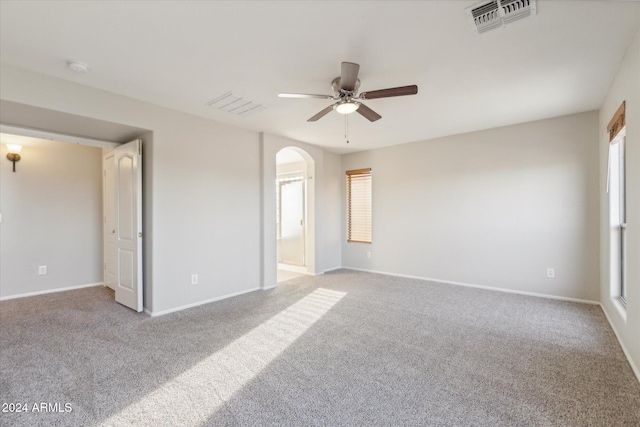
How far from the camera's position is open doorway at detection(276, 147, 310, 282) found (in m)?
6.68

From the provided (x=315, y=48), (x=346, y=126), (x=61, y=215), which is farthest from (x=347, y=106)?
(x=61, y=215)

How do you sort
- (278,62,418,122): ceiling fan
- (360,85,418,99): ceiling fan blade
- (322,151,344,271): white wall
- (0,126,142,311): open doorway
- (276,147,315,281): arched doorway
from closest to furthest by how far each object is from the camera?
(278,62,418,122): ceiling fan < (360,85,418,99): ceiling fan blade < (0,126,142,311): open doorway < (322,151,344,271): white wall < (276,147,315,281): arched doorway

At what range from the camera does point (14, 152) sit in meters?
4.29

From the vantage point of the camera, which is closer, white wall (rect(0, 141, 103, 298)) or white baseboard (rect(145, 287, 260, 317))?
white baseboard (rect(145, 287, 260, 317))

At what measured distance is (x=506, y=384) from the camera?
6.93 ft

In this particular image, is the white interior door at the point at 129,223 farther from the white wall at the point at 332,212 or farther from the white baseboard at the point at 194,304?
the white wall at the point at 332,212

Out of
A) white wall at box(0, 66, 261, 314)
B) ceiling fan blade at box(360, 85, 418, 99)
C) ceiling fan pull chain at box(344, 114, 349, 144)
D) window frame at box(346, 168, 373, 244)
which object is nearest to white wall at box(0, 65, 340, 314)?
white wall at box(0, 66, 261, 314)

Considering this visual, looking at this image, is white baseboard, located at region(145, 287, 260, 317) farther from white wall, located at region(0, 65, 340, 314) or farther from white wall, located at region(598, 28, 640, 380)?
white wall, located at region(598, 28, 640, 380)

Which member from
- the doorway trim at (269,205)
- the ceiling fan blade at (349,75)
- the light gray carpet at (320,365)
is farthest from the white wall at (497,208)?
the ceiling fan blade at (349,75)

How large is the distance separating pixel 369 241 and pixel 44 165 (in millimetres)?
5630

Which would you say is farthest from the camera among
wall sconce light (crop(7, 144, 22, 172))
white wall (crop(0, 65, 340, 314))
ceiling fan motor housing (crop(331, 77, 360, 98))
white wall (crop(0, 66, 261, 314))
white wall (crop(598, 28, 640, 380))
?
wall sconce light (crop(7, 144, 22, 172))

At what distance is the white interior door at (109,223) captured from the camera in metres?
4.45

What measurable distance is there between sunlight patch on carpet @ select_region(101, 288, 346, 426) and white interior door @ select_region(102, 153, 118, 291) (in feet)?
9.30

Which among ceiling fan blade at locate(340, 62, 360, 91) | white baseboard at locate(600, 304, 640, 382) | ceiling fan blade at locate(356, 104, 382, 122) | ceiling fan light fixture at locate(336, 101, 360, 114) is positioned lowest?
white baseboard at locate(600, 304, 640, 382)
